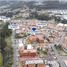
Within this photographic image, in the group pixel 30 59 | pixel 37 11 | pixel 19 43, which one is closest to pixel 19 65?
pixel 30 59

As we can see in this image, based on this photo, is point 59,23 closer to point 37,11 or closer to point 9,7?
point 37,11

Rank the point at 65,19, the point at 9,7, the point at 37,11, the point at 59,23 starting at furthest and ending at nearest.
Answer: the point at 9,7 < the point at 37,11 < the point at 65,19 < the point at 59,23

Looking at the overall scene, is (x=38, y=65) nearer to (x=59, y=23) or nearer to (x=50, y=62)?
(x=50, y=62)

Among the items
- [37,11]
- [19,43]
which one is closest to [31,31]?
[19,43]

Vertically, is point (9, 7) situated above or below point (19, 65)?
below

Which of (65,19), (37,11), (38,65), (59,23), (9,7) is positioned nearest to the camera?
(38,65)

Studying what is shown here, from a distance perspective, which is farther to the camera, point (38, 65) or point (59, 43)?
point (59, 43)
